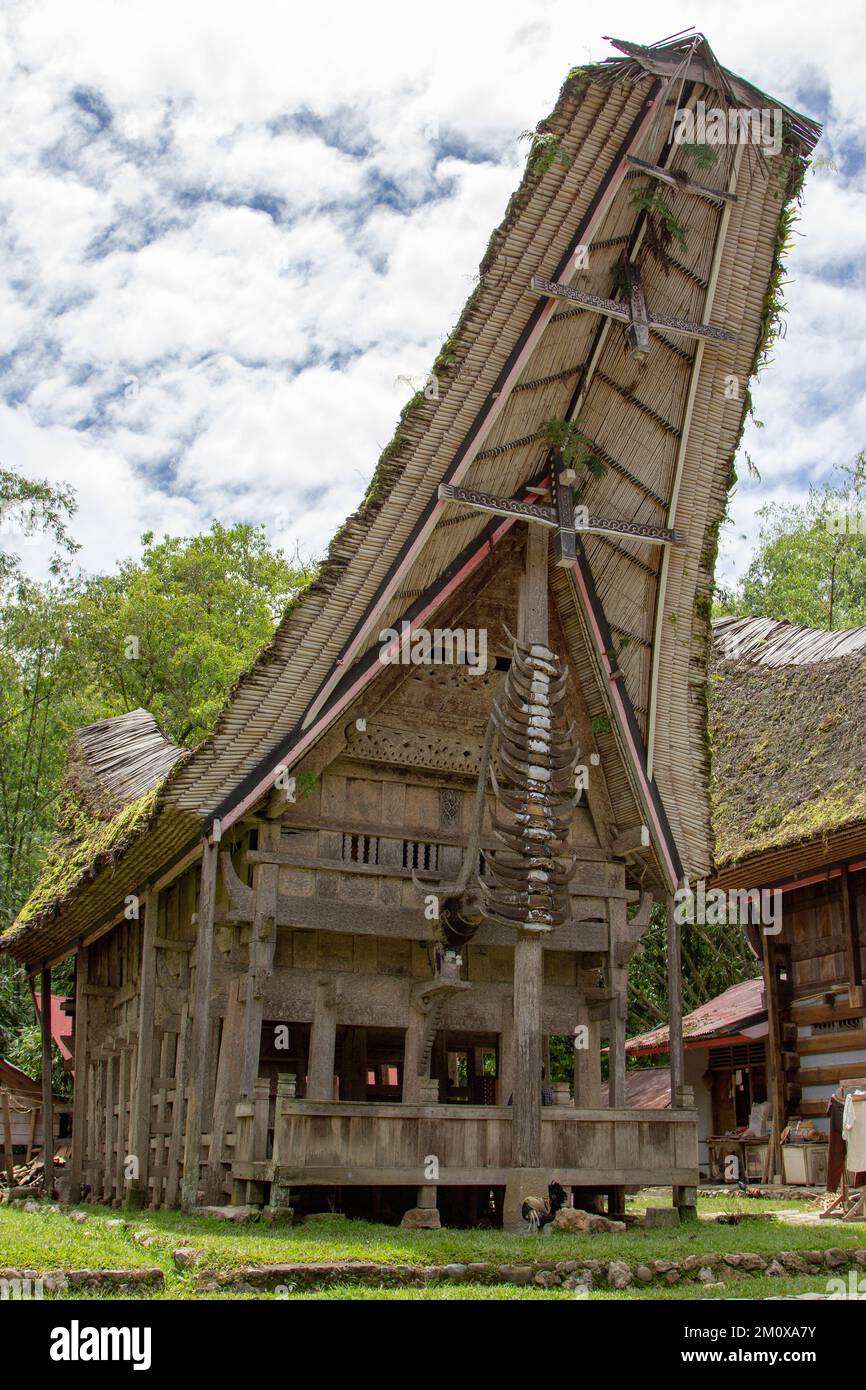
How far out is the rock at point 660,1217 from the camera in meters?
13.5

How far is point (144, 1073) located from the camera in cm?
1641

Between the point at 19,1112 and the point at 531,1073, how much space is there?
52.9 ft

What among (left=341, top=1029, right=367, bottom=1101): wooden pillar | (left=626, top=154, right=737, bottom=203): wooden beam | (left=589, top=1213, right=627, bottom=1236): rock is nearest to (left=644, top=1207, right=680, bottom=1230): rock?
(left=589, top=1213, right=627, bottom=1236): rock

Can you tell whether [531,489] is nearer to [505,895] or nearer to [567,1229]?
[505,895]

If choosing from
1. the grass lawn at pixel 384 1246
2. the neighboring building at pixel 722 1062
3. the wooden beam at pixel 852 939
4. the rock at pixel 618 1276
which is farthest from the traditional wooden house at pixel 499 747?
the neighboring building at pixel 722 1062

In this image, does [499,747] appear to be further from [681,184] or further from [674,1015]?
[681,184]

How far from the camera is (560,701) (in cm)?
1448

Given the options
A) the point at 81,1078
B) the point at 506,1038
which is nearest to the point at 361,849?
the point at 506,1038

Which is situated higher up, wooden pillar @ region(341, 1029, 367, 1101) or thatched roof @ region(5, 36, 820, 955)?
thatched roof @ region(5, 36, 820, 955)

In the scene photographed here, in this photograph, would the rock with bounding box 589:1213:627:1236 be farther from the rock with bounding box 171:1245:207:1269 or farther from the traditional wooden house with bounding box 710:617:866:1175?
the traditional wooden house with bounding box 710:617:866:1175

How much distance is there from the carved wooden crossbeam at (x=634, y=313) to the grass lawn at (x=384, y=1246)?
346 inches

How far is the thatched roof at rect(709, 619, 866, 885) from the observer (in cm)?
1911

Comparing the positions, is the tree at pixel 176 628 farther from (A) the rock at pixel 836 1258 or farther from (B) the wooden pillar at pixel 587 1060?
(A) the rock at pixel 836 1258

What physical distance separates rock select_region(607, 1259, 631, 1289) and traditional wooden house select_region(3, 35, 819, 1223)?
146 inches
